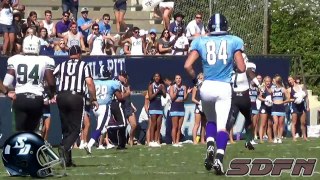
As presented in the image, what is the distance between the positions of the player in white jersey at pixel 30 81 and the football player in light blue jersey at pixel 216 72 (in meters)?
1.97

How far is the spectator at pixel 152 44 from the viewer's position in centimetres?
2781

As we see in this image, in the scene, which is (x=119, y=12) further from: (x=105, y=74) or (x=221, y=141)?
(x=221, y=141)

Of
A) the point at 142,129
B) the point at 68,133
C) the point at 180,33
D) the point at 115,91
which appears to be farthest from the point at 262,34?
the point at 68,133

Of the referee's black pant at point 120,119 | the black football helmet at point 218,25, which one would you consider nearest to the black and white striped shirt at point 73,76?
the black football helmet at point 218,25

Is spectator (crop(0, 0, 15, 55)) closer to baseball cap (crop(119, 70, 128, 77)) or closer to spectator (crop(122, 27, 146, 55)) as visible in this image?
baseball cap (crop(119, 70, 128, 77))

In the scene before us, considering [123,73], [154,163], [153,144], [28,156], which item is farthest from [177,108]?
[28,156]

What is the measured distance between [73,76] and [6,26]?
10.3 metres

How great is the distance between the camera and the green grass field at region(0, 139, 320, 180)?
44.3 feet

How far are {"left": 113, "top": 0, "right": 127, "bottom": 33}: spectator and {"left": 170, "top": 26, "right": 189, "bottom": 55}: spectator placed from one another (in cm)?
227

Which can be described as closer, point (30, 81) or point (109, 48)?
point (30, 81)

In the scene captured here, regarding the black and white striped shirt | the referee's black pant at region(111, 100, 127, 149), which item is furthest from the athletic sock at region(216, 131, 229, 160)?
the referee's black pant at region(111, 100, 127, 149)

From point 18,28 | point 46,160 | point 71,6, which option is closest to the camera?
point 46,160

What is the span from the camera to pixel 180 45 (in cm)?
2791

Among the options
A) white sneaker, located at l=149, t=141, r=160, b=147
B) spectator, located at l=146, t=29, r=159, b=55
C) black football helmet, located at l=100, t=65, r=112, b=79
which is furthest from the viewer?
spectator, located at l=146, t=29, r=159, b=55
